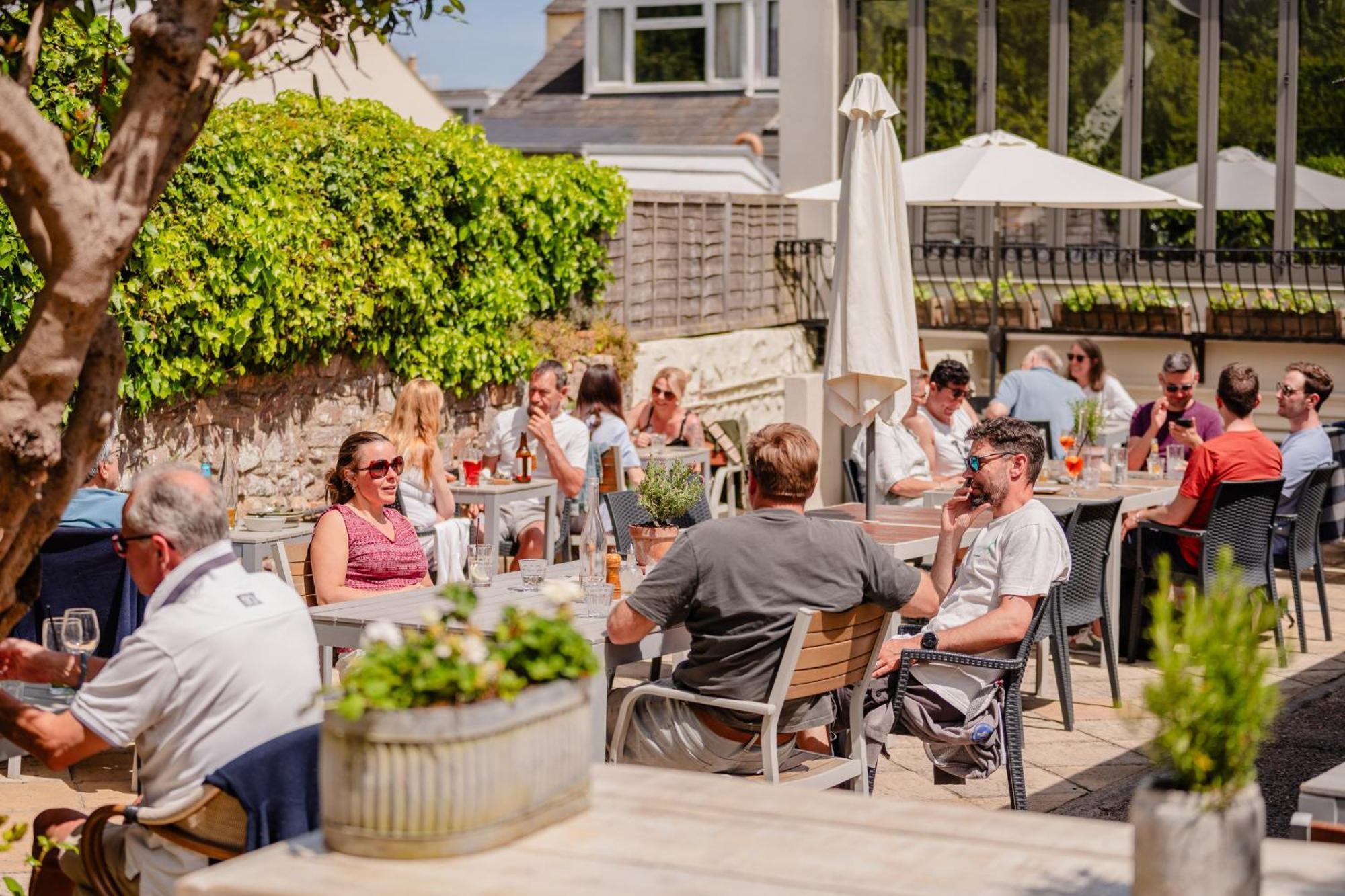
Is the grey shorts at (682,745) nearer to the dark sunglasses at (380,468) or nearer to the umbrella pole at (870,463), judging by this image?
the dark sunglasses at (380,468)

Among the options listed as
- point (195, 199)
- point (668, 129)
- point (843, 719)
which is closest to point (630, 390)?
point (195, 199)

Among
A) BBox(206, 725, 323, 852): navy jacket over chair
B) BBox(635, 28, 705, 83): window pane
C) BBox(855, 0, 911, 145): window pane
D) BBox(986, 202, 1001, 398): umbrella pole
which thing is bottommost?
BBox(206, 725, 323, 852): navy jacket over chair

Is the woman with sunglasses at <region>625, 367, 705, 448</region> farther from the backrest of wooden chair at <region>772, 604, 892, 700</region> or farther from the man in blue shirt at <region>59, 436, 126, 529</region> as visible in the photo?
the backrest of wooden chair at <region>772, 604, 892, 700</region>

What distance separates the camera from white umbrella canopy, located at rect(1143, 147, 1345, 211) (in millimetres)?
15047

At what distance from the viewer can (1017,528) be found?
5488 millimetres

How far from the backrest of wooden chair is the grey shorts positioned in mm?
254

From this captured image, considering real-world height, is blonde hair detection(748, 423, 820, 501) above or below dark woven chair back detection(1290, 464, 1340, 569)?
above

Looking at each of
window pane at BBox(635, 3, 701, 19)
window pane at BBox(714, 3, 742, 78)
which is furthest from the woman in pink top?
window pane at BBox(635, 3, 701, 19)

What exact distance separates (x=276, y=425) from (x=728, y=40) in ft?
62.7

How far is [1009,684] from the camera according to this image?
5.35 metres

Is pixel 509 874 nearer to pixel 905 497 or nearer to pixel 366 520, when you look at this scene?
pixel 366 520

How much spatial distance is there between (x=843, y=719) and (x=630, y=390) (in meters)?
8.13

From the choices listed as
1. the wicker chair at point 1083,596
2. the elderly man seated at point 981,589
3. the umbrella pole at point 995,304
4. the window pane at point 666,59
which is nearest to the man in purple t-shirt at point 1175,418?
the wicker chair at point 1083,596

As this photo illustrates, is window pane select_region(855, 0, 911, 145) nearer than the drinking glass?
No
